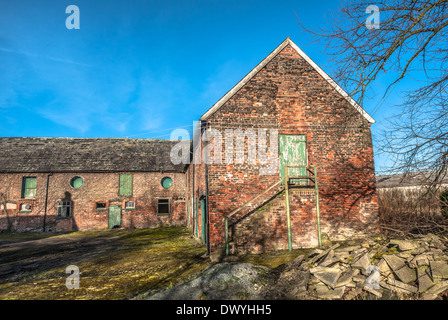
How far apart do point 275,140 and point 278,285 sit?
5.39 metres

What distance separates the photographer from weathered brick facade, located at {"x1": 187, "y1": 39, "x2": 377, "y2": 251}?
959 centimetres

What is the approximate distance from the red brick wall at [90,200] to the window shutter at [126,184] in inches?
12.6

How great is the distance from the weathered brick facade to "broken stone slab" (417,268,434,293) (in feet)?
14.8

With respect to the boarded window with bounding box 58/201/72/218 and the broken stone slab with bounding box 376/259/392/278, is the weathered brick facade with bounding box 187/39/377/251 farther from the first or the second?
the boarded window with bounding box 58/201/72/218

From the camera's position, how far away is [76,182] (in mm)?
22250

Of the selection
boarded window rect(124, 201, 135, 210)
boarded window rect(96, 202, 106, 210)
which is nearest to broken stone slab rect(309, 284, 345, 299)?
boarded window rect(124, 201, 135, 210)

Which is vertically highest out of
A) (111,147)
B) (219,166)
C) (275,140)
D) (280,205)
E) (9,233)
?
(111,147)

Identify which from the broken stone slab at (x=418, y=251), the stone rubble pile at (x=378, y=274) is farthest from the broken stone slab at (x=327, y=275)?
the broken stone slab at (x=418, y=251)

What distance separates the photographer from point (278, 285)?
20.4ft

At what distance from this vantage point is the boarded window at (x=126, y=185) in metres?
22.5

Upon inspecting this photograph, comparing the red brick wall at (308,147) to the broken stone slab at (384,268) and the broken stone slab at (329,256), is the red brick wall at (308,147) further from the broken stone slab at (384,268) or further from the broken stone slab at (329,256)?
the broken stone slab at (384,268)

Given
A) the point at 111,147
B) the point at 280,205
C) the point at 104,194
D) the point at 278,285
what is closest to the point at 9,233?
the point at 104,194
